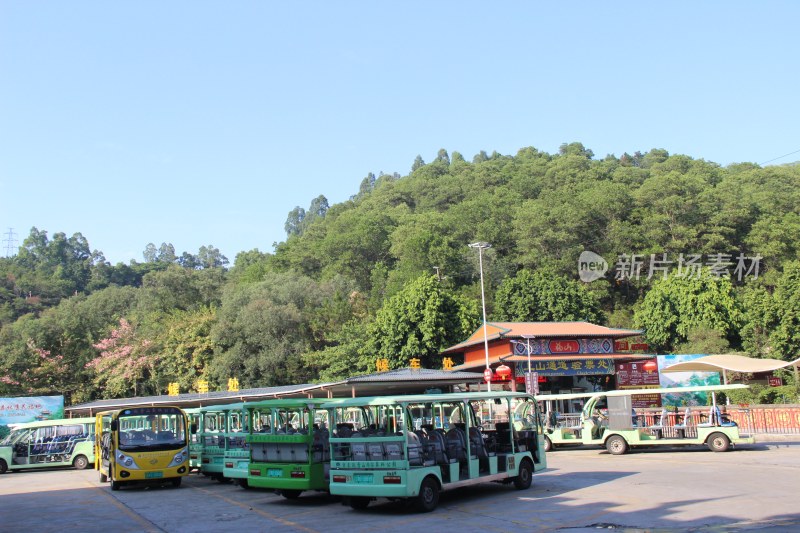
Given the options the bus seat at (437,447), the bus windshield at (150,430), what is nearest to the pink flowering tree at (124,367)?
the bus windshield at (150,430)

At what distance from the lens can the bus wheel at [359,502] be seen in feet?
44.7

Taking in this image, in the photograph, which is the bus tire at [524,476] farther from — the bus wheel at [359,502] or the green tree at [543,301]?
the green tree at [543,301]

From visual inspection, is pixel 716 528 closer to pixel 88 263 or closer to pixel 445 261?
pixel 445 261

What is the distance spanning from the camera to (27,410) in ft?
126

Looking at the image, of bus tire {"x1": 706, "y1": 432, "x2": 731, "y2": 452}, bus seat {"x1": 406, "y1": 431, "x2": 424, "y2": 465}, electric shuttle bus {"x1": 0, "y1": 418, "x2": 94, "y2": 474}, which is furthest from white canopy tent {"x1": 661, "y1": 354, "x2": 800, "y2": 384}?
electric shuttle bus {"x1": 0, "y1": 418, "x2": 94, "y2": 474}

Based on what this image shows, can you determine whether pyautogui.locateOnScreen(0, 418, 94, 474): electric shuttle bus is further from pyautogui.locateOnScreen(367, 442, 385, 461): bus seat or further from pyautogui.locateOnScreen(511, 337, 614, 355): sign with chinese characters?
pyautogui.locateOnScreen(511, 337, 614, 355): sign with chinese characters

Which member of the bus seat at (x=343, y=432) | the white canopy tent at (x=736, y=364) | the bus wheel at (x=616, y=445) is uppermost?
the white canopy tent at (x=736, y=364)

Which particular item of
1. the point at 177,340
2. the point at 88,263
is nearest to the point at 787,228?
the point at 177,340

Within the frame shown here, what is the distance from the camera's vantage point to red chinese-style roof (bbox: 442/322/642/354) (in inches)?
1544

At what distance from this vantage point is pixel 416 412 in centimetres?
1365

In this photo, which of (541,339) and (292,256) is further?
(292,256)

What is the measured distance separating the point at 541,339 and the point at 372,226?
1790 inches

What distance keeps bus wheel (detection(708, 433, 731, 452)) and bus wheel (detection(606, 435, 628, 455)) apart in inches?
98.5

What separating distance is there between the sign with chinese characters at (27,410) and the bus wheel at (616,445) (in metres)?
29.0
